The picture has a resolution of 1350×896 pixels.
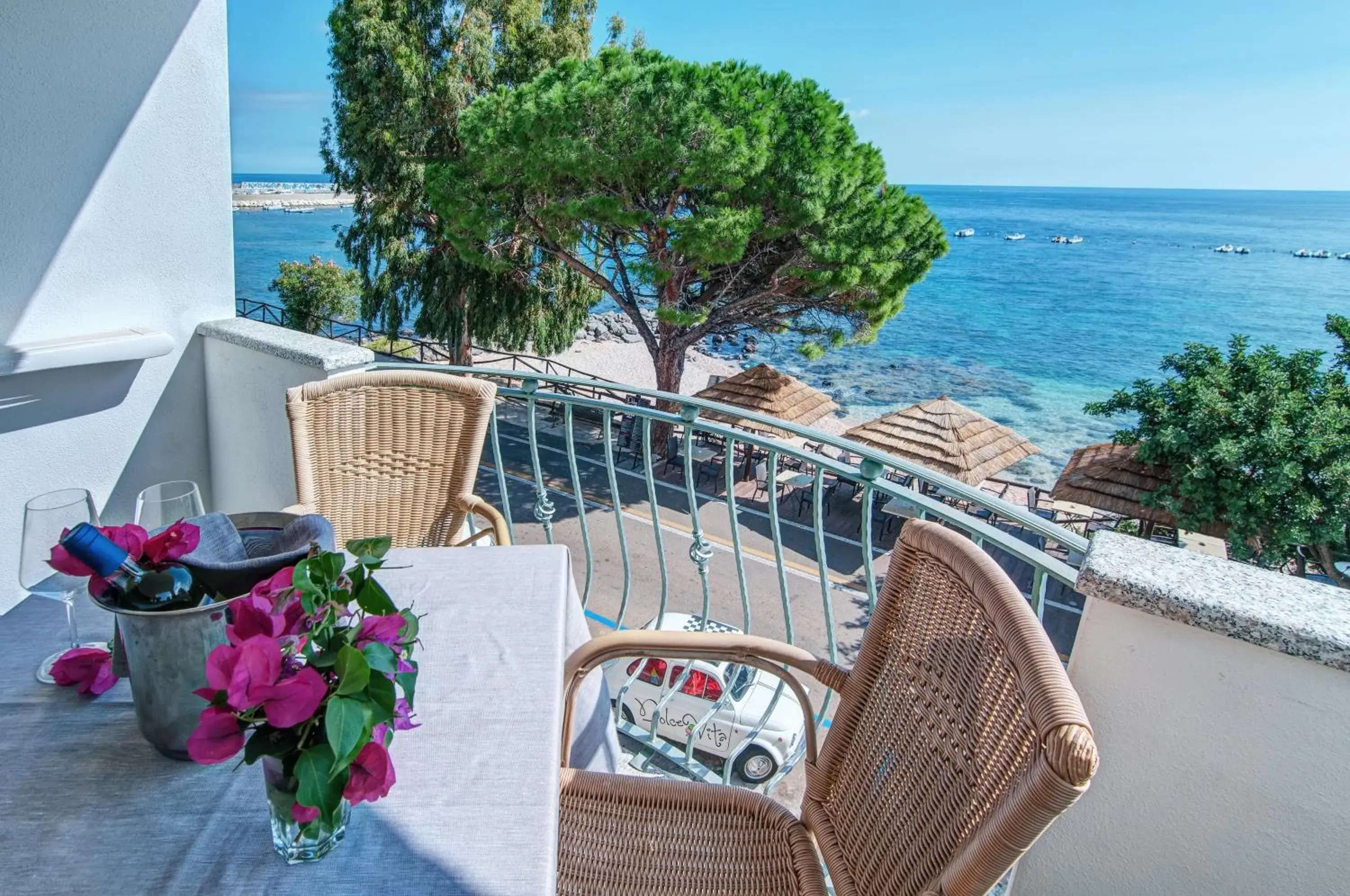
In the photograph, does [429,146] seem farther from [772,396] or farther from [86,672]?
[86,672]

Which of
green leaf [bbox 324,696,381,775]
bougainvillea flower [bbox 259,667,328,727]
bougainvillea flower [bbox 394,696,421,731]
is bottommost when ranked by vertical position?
bougainvillea flower [bbox 394,696,421,731]

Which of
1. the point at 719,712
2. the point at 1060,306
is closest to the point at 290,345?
the point at 719,712

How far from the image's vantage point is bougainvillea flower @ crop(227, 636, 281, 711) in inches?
23.9

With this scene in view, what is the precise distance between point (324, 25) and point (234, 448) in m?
15.3

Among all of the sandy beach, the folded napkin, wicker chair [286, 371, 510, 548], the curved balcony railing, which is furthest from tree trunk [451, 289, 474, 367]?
the sandy beach

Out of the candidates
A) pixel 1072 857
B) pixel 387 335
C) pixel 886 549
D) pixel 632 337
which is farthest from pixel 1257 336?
pixel 1072 857

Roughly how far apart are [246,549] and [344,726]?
464mm

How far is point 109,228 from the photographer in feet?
7.84

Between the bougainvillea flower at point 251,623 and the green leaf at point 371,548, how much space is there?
9 centimetres

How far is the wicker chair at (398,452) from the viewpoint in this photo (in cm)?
190

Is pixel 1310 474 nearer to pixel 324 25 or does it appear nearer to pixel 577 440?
pixel 577 440

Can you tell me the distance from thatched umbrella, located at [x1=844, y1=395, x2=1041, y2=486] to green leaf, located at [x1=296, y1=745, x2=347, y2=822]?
409 inches

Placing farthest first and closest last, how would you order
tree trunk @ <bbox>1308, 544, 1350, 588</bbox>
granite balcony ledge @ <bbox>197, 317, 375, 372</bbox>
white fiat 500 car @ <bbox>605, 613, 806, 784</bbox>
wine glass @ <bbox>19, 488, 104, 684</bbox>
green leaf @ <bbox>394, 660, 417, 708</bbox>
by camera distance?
tree trunk @ <bbox>1308, 544, 1350, 588</bbox> < white fiat 500 car @ <bbox>605, 613, 806, 784</bbox> < granite balcony ledge @ <bbox>197, 317, 375, 372</bbox> < wine glass @ <bbox>19, 488, 104, 684</bbox> < green leaf @ <bbox>394, 660, 417, 708</bbox>

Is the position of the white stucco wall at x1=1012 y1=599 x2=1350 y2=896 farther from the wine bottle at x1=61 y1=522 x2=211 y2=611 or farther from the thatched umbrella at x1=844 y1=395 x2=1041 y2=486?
the thatched umbrella at x1=844 y1=395 x2=1041 y2=486
